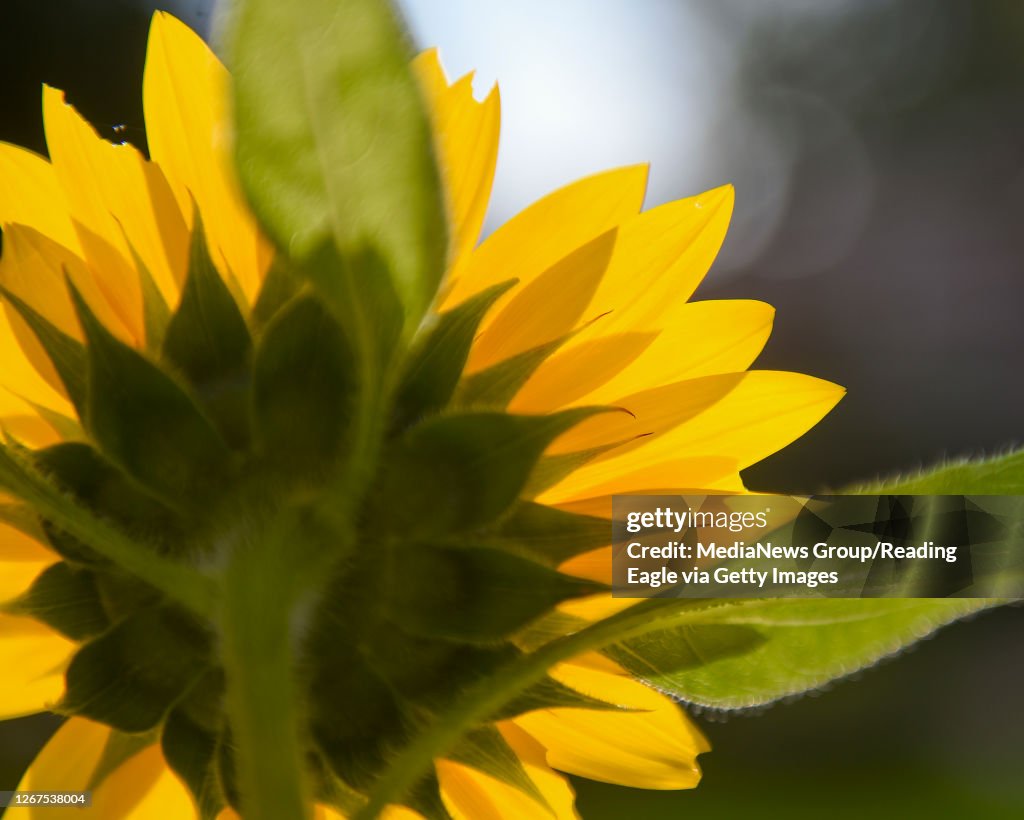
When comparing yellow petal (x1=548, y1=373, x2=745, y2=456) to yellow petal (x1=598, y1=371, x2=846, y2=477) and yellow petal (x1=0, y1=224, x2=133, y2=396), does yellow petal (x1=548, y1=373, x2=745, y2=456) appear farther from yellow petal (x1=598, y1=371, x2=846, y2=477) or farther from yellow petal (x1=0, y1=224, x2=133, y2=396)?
yellow petal (x1=0, y1=224, x2=133, y2=396)

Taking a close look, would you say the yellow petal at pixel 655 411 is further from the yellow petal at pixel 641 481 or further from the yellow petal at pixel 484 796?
the yellow petal at pixel 484 796

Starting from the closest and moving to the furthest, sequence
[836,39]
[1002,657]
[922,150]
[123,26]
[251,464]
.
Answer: [251,464] → [123,26] → [1002,657] → [922,150] → [836,39]

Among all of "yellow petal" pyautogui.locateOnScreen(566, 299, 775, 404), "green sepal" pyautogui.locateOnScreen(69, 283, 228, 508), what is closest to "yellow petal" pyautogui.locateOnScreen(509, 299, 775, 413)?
"yellow petal" pyautogui.locateOnScreen(566, 299, 775, 404)

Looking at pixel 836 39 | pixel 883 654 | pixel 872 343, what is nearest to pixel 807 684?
pixel 883 654

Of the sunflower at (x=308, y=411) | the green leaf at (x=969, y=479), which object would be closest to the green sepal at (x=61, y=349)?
the sunflower at (x=308, y=411)

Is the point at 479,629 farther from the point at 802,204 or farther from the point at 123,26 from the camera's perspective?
the point at 802,204

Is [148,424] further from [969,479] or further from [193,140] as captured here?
[969,479]

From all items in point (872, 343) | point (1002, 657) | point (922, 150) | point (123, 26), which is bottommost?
point (1002, 657)
